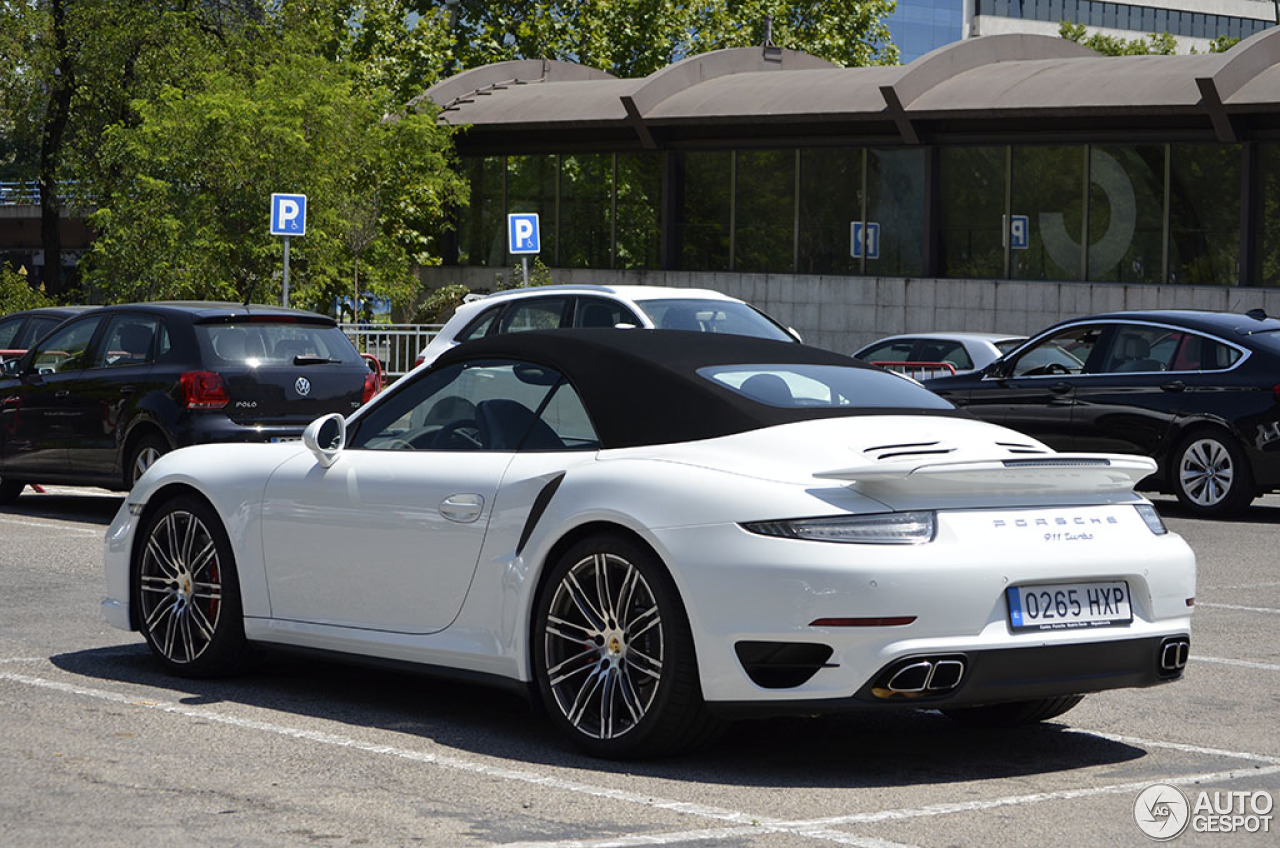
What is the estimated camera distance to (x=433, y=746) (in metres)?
6.59

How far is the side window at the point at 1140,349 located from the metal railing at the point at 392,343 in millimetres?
14569

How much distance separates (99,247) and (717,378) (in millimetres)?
27821

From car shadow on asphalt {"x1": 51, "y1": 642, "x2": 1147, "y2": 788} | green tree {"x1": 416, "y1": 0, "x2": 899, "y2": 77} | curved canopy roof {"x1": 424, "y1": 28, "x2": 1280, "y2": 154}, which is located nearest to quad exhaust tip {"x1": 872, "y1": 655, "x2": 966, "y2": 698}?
car shadow on asphalt {"x1": 51, "y1": 642, "x2": 1147, "y2": 788}

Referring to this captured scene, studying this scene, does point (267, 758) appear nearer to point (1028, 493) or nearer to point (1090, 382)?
point (1028, 493)

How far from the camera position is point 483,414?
7.01m

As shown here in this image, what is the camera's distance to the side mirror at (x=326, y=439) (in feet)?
24.1

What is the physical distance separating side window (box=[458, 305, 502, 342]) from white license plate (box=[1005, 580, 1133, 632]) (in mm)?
11011

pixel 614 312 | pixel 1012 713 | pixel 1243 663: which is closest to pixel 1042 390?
pixel 614 312

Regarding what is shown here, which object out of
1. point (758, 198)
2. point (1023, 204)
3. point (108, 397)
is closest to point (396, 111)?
point (758, 198)

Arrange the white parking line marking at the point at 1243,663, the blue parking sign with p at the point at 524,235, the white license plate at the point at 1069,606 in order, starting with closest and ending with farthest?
the white license plate at the point at 1069,606 < the white parking line marking at the point at 1243,663 < the blue parking sign with p at the point at 524,235

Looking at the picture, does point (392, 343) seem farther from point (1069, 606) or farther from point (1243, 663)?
point (1069, 606)

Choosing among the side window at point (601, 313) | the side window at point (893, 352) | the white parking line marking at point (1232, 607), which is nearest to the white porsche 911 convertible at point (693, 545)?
the white parking line marking at point (1232, 607)

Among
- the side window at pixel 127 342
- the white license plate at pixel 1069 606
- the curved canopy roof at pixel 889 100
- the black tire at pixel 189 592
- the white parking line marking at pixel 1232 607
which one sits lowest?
the white parking line marking at pixel 1232 607

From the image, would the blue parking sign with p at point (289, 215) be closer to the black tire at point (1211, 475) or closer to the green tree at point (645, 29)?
the black tire at point (1211, 475)
